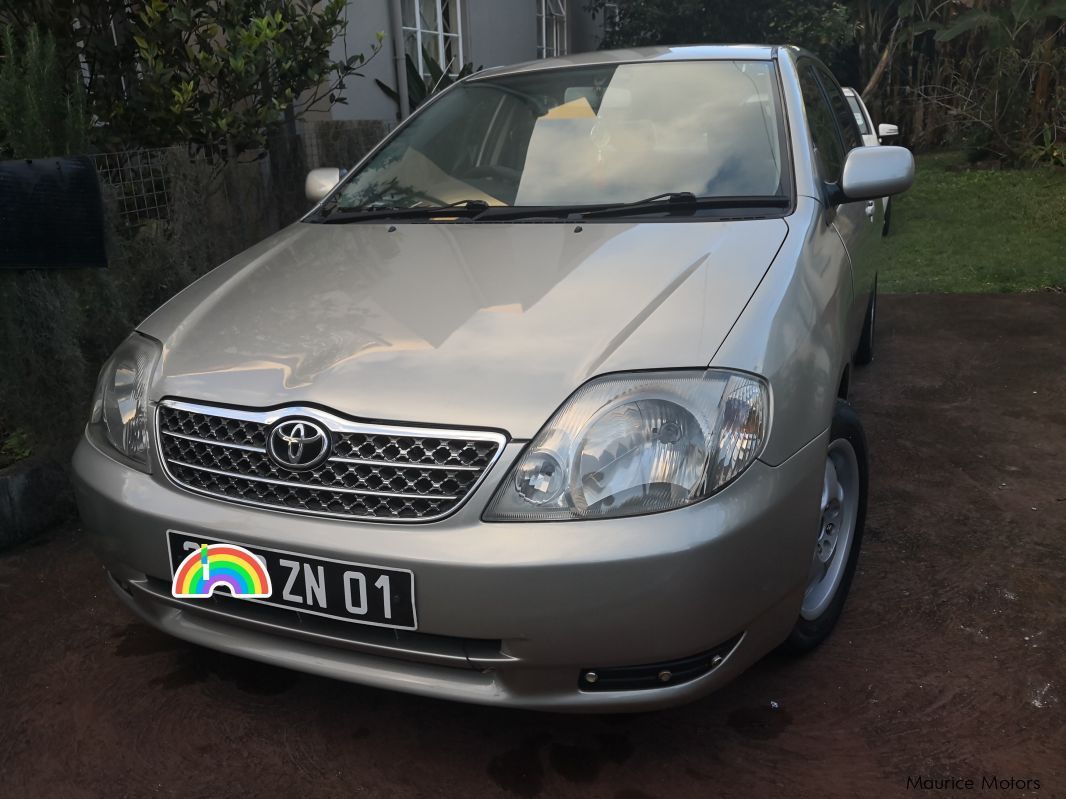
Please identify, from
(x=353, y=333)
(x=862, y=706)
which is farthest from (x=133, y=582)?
(x=862, y=706)

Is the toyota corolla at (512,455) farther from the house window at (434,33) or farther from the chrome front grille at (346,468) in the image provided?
the house window at (434,33)

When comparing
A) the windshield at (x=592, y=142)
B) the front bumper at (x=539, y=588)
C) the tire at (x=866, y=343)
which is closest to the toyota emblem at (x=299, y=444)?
the front bumper at (x=539, y=588)

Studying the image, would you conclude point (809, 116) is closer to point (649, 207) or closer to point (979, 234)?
point (649, 207)

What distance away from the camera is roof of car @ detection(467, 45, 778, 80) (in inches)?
130

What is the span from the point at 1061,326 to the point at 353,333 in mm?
5050

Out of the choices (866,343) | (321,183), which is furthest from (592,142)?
(866,343)

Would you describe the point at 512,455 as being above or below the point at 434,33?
below

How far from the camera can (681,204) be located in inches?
108

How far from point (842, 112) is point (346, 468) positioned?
3.29 m

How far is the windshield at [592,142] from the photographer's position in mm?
2867

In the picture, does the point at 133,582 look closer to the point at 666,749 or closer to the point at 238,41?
the point at 666,749

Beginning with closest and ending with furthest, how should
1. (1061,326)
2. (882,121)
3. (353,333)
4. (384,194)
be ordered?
(353,333) < (384,194) < (1061,326) < (882,121)

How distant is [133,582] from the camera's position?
87.0 inches

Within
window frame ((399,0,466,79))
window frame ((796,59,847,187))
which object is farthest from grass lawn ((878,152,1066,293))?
window frame ((399,0,466,79))
